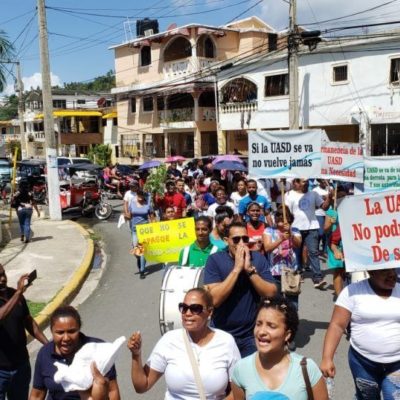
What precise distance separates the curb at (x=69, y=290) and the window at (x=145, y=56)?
1075 inches

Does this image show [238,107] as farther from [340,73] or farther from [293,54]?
[293,54]

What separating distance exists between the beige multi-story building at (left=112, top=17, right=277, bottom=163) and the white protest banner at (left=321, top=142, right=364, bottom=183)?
21.5 m

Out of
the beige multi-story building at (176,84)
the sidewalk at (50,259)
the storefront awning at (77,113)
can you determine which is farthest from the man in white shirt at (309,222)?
the storefront awning at (77,113)

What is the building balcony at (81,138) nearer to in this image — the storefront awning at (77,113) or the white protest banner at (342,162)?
the storefront awning at (77,113)

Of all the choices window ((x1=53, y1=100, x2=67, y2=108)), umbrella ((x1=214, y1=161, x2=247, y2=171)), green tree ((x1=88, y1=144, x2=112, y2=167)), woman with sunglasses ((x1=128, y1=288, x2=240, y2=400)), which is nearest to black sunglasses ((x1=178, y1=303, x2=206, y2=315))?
woman with sunglasses ((x1=128, y1=288, x2=240, y2=400))

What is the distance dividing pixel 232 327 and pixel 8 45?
48.9ft

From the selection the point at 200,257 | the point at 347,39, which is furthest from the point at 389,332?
the point at 347,39

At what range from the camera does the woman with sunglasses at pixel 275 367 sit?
2.68 m

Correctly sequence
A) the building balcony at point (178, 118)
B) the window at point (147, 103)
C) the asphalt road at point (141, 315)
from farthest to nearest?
1. the window at point (147, 103)
2. the building balcony at point (178, 118)
3. the asphalt road at point (141, 315)

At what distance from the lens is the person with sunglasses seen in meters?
3.81

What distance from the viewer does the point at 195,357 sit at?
303cm

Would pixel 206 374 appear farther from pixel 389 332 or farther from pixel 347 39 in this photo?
pixel 347 39

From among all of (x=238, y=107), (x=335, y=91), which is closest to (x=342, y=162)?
(x=335, y=91)

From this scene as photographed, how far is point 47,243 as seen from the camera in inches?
508
